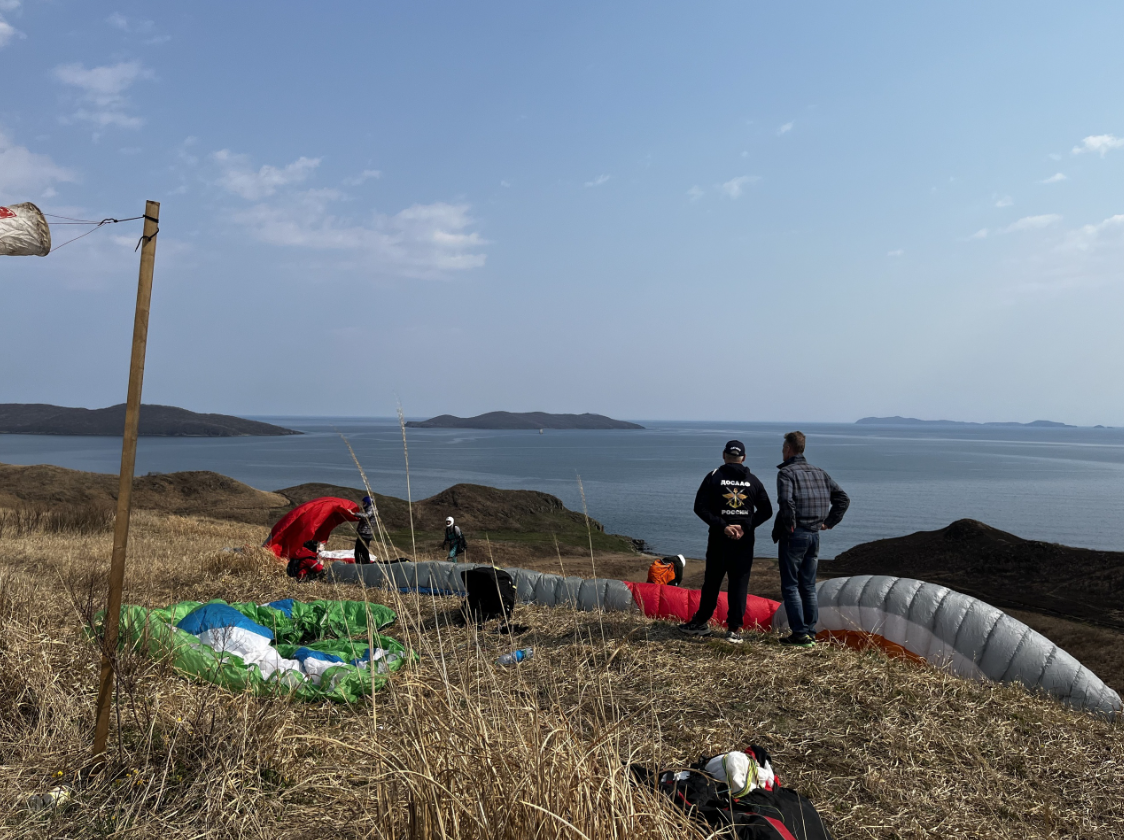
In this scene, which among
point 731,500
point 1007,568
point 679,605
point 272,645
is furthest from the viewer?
point 1007,568

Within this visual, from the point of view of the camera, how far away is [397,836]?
2.46 metres

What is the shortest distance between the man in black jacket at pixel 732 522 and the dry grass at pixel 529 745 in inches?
22.9

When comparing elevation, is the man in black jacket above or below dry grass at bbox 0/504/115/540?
above

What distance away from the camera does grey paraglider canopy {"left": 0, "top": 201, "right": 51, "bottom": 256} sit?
11.3 feet

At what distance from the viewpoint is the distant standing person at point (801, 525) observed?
23.1 feet

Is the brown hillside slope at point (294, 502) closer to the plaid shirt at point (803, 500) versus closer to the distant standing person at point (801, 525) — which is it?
the distant standing person at point (801, 525)

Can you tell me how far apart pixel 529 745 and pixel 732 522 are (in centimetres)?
489

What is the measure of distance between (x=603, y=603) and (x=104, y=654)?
→ 6.37 meters

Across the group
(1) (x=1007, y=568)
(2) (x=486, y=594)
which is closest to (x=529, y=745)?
(2) (x=486, y=594)

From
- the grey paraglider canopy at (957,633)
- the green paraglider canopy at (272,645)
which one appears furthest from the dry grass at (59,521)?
the grey paraglider canopy at (957,633)

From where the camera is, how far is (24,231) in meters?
3.46

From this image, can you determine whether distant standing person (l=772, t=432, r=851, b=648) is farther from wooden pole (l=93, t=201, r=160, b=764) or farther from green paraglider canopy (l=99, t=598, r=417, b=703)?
wooden pole (l=93, t=201, r=160, b=764)

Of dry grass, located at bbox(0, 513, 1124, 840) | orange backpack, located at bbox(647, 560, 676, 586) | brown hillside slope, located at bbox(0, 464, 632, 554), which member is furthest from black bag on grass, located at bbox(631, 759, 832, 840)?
brown hillside slope, located at bbox(0, 464, 632, 554)

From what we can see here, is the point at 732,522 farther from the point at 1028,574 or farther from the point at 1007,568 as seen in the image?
the point at 1007,568
